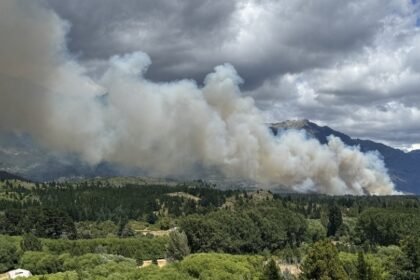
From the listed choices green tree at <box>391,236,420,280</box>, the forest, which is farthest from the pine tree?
green tree at <box>391,236,420,280</box>

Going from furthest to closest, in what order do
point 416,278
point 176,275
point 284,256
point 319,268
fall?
point 284,256 → point 176,275 → point 416,278 → point 319,268

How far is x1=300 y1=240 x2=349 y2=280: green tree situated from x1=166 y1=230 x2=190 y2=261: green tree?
72.1 metres

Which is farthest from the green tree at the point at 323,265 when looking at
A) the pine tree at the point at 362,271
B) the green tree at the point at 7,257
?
the green tree at the point at 7,257

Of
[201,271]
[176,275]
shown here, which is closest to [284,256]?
[201,271]

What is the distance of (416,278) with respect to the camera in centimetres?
8381

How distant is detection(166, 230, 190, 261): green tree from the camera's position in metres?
142

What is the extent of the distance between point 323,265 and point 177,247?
77567 millimetres

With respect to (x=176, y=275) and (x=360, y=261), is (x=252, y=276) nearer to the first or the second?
(x=176, y=275)

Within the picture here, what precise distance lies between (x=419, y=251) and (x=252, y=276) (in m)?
28.5

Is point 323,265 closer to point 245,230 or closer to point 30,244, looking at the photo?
point 245,230

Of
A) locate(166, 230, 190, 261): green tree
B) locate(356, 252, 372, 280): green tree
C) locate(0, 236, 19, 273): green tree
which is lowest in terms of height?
locate(0, 236, 19, 273): green tree

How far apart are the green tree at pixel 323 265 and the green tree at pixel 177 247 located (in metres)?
72.1

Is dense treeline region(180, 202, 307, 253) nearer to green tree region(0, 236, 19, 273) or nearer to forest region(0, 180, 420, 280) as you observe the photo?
forest region(0, 180, 420, 280)

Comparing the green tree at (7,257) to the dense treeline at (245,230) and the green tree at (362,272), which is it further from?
the green tree at (362,272)
